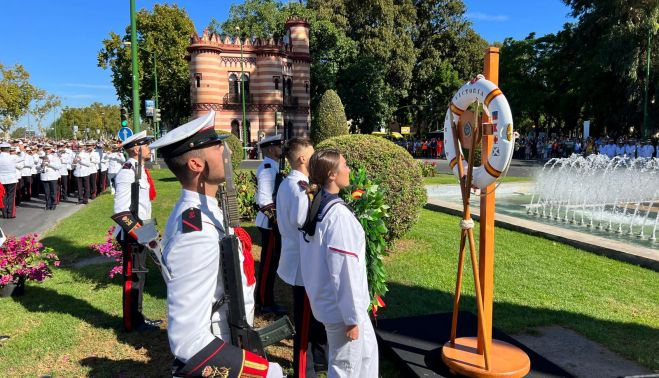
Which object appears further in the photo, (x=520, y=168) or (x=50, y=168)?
(x=520, y=168)

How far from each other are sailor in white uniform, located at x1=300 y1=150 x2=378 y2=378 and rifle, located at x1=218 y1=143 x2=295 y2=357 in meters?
0.77

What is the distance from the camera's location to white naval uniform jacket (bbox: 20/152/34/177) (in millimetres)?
15773

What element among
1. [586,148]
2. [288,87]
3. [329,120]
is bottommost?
[586,148]

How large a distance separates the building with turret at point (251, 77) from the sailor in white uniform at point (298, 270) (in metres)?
35.2

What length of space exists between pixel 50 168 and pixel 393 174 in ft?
39.1

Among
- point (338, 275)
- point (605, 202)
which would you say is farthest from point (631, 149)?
point (338, 275)

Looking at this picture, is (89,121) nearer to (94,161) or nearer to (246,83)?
(246,83)

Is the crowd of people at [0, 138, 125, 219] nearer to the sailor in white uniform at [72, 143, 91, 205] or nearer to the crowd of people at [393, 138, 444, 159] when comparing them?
the sailor in white uniform at [72, 143, 91, 205]

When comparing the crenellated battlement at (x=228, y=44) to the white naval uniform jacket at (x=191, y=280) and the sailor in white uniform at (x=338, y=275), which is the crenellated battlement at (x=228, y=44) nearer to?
the sailor in white uniform at (x=338, y=275)

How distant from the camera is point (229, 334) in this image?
7.84 ft

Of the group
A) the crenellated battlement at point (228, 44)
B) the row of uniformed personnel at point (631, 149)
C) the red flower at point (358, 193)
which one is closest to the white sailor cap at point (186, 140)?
the red flower at point (358, 193)

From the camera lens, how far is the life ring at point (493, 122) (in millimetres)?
3518

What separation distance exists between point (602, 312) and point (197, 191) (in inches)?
204

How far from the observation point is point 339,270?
116 inches
